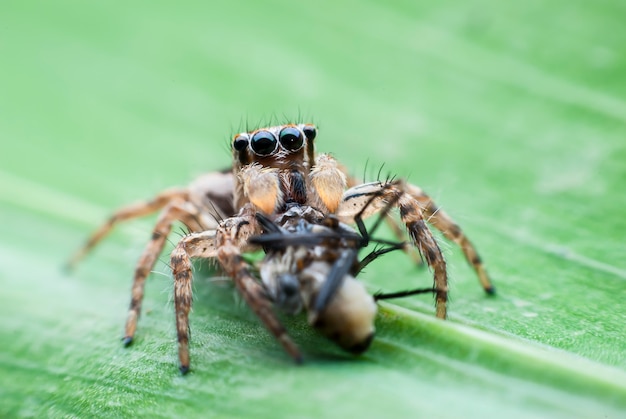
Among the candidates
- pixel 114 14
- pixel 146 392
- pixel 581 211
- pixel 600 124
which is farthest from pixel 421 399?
pixel 114 14

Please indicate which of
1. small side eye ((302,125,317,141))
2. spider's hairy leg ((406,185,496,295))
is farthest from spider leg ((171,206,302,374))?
spider's hairy leg ((406,185,496,295))

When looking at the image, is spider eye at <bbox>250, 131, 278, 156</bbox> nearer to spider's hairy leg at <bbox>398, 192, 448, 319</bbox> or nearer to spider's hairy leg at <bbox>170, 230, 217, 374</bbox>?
spider's hairy leg at <bbox>170, 230, 217, 374</bbox>

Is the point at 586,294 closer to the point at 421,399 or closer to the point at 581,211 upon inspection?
the point at 581,211

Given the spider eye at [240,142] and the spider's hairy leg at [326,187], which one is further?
the spider eye at [240,142]

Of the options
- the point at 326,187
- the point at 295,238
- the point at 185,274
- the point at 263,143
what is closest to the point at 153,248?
the point at 185,274

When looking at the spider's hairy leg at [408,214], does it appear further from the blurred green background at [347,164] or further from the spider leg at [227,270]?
the spider leg at [227,270]

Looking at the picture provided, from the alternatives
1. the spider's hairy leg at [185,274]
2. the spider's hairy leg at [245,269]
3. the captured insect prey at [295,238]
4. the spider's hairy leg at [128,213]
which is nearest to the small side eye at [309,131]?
the captured insect prey at [295,238]

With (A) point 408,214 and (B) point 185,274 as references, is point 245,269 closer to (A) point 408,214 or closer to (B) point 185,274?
(B) point 185,274
